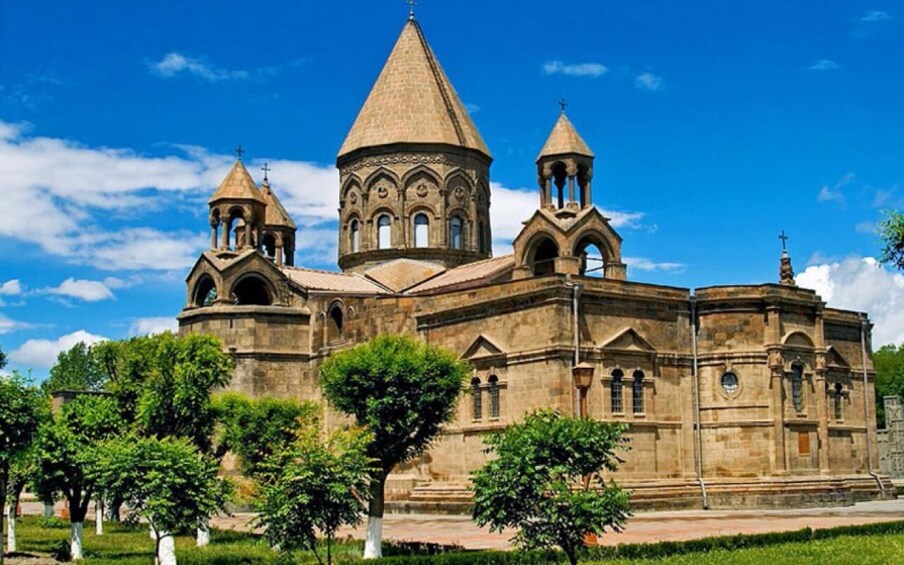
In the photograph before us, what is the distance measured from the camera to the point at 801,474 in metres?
34.8

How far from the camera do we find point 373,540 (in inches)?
932

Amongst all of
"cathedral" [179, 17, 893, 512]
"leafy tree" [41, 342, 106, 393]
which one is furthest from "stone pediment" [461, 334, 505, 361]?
"leafy tree" [41, 342, 106, 393]

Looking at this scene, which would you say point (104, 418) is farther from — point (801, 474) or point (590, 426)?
point (801, 474)

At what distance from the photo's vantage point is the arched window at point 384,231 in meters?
46.8

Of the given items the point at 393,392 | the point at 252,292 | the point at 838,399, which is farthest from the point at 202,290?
the point at 838,399

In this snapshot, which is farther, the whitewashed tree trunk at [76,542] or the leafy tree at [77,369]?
the leafy tree at [77,369]

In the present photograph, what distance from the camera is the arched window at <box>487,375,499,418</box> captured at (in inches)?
1373

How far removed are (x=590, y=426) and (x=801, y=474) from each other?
18.5 meters

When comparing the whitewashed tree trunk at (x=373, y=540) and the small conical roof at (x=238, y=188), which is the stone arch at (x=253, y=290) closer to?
the small conical roof at (x=238, y=188)

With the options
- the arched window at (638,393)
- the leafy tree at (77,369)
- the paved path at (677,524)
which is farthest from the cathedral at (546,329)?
the leafy tree at (77,369)

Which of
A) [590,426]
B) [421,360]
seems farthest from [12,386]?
[590,426]

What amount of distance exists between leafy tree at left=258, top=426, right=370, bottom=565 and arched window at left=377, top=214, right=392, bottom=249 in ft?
84.8

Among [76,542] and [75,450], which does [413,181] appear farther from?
[76,542]

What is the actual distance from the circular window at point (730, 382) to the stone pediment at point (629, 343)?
2.64 m
